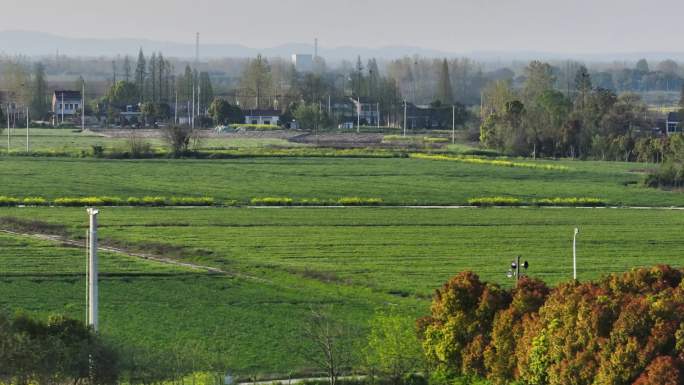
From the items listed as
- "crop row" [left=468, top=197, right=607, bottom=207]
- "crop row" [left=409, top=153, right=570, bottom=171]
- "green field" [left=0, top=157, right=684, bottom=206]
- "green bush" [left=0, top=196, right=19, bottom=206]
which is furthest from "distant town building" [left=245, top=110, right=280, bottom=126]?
"green bush" [left=0, top=196, right=19, bottom=206]

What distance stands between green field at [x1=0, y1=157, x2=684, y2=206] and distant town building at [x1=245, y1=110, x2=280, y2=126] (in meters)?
44.6

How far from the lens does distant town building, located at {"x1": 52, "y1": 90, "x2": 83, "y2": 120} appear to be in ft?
419

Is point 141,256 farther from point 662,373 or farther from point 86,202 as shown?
point 662,373

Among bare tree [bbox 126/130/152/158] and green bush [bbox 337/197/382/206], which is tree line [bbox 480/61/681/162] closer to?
bare tree [bbox 126/130/152/158]

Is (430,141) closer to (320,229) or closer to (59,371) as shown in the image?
(320,229)

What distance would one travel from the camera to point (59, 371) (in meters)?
23.5

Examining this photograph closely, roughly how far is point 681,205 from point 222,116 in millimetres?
66686

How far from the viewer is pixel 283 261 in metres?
39.8

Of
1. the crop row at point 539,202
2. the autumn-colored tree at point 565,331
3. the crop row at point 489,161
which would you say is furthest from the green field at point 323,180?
the autumn-colored tree at point 565,331

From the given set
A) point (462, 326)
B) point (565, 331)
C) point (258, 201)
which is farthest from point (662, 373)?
point (258, 201)

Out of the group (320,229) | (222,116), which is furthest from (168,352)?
(222,116)

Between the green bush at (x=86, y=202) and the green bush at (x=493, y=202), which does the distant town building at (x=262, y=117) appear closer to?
the green bush at (x=493, y=202)

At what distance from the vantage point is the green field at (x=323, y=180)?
59719 mm

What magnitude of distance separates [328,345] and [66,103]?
350 ft
